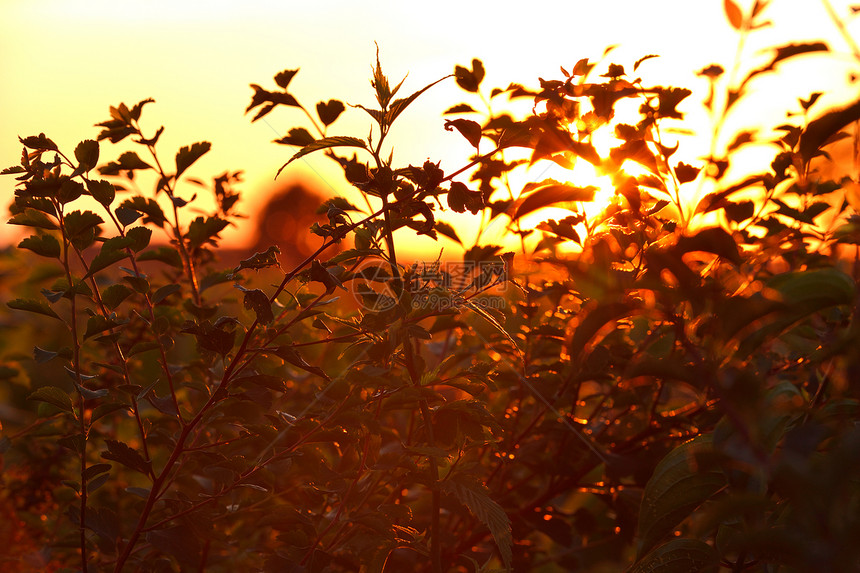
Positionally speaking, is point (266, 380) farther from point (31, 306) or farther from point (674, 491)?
point (674, 491)

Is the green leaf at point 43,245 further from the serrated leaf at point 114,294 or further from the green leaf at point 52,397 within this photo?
the green leaf at point 52,397

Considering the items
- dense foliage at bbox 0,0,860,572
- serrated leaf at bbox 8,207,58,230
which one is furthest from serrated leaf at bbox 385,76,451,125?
serrated leaf at bbox 8,207,58,230

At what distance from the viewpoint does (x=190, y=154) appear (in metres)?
1.90

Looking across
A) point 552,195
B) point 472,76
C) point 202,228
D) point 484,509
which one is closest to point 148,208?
point 202,228

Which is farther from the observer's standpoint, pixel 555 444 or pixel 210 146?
pixel 555 444

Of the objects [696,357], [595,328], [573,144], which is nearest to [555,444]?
[573,144]

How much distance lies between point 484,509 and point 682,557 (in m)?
0.36

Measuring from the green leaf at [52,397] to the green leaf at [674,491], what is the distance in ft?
3.93

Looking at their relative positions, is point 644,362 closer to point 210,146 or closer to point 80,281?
point 80,281

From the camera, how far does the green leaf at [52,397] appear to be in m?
1.51

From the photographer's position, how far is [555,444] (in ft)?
7.39

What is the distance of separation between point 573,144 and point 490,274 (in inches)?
14.9

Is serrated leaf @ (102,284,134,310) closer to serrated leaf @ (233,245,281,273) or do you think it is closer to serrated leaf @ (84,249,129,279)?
serrated leaf @ (84,249,129,279)

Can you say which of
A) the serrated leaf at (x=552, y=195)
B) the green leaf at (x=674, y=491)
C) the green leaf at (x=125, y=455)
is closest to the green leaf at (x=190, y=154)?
the green leaf at (x=125, y=455)
